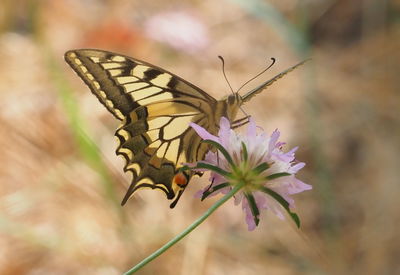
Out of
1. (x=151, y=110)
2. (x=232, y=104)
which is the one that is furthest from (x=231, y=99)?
(x=151, y=110)

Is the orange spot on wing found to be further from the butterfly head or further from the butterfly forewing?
the butterfly head

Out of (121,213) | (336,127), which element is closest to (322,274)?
(121,213)

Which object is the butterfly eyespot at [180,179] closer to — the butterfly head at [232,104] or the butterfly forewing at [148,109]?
the butterfly forewing at [148,109]

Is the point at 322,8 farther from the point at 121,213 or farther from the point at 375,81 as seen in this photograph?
the point at 121,213

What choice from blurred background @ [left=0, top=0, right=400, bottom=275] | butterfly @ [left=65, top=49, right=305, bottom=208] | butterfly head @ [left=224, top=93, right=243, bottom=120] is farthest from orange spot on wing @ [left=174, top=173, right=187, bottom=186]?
blurred background @ [left=0, top=0, right=400, bottom=275]

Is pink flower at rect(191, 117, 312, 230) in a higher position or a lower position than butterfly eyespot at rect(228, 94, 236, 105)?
lower

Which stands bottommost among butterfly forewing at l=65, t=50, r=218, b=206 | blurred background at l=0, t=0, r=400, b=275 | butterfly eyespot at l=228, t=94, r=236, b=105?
butterfly forewing at l=65, t=50, r=218, b=206

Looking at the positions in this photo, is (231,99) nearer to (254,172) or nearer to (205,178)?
(254,172)
